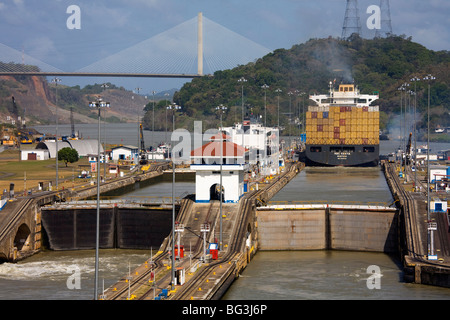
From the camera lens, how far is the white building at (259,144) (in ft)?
313

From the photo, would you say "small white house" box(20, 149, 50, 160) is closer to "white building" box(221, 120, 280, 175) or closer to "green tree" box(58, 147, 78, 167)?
"green tree" box(58, 147, 78, 167)

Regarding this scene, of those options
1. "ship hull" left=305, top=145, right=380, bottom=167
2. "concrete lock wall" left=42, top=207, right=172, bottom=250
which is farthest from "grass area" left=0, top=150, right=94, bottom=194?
"ship hull" left=305, top=145, right=380, bottom=167

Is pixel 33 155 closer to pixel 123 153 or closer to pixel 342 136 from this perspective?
pixel 123 153

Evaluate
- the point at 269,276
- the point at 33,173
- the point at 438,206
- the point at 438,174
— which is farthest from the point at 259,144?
the point at 269,276

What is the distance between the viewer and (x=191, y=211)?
49.0m

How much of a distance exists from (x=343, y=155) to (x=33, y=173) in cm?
5112

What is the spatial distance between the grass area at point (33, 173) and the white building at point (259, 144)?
21857 mm

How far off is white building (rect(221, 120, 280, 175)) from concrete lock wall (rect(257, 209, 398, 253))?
1518 inches

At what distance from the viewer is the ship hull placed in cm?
11862

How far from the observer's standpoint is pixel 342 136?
118 meters
